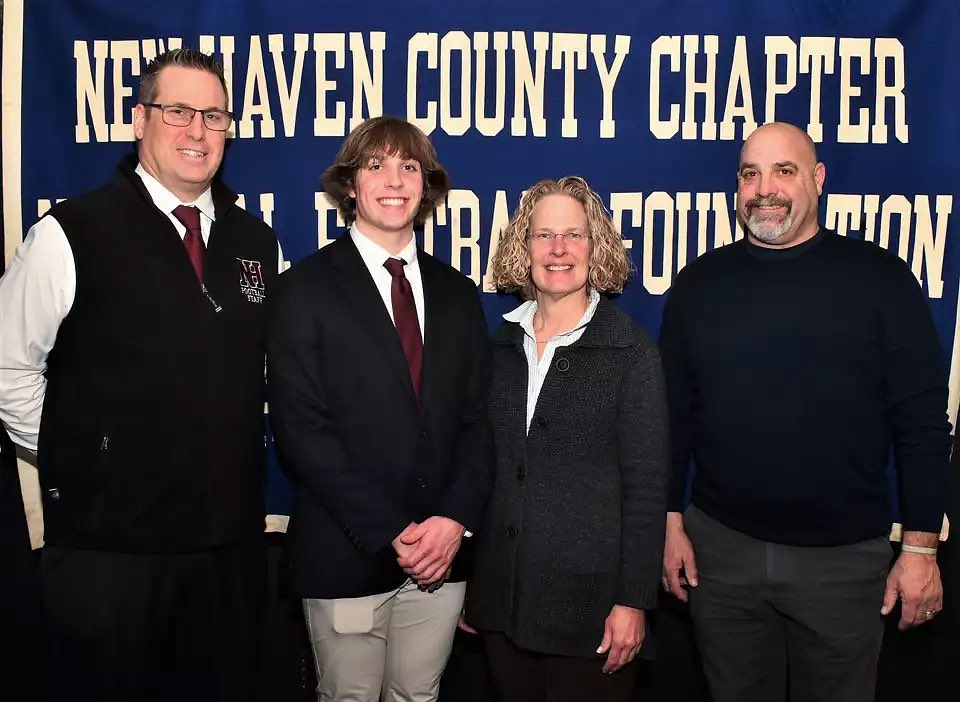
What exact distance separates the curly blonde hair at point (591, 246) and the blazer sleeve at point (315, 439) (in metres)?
0.51

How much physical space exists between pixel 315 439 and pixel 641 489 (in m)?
0.69

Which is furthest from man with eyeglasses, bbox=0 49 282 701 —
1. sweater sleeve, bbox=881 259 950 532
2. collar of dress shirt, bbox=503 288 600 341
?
sweater sleeve, bbox=881 259 950 532

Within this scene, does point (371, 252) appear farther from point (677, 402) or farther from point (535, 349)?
point (677, 402)

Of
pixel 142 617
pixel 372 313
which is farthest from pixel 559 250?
pixel 142 617

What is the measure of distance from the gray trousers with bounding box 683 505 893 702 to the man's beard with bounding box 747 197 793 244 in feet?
2.33

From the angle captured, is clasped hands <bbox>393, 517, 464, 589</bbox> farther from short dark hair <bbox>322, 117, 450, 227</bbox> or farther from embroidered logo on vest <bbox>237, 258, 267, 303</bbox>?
short dark hair <bbox>322, 117, 450, 227</bbox>

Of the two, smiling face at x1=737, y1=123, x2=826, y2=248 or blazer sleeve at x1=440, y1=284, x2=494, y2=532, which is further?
smiling face at x1=737, y1=123, x2=826, y2=248

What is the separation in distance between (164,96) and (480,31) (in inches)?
36.0

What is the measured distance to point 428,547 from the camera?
1687 mm

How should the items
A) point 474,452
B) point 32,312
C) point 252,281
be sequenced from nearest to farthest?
point 32,312
point 474,452
point 252,281

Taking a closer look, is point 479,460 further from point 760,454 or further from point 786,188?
point 786,188

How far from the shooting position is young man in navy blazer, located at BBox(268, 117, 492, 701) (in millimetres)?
1664

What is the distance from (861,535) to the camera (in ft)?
6.04

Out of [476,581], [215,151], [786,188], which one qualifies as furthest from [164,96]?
[786,188]
